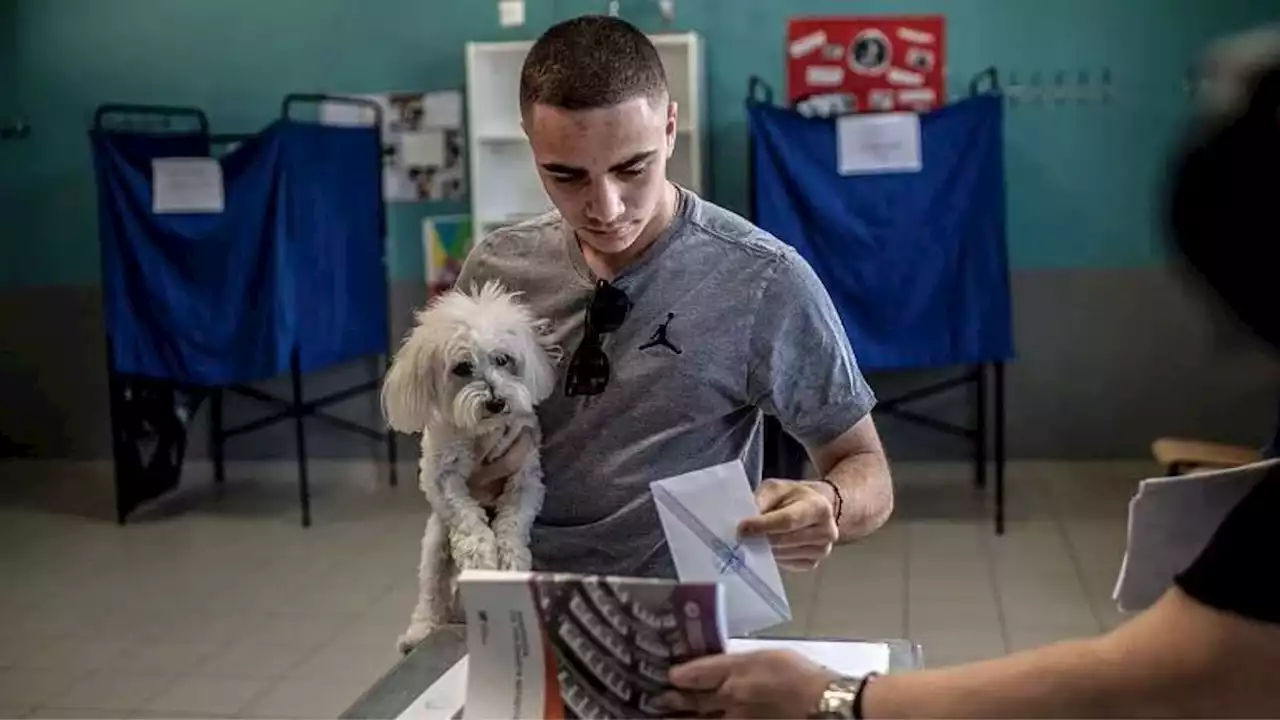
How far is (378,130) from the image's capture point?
5348mm

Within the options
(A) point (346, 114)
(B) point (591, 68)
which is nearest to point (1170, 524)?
(B) point (591, 68)

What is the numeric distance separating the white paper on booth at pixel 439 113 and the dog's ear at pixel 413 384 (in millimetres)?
3647

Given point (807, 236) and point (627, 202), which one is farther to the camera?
point (807, 236)

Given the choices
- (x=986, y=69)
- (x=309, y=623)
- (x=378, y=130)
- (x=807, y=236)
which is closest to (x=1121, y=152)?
(x=986, y=69)

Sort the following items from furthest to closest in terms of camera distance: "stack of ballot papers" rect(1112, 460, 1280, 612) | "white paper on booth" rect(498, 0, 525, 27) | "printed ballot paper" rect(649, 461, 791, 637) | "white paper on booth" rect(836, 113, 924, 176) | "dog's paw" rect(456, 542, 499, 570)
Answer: "white paper on booth" rect(498, 0, 525, 27) < "white paper on booth" rect(836, 113, 924, 176) < "dog's paw" rect(456, 542, 499, 570) < "printed ballot paper" rect(649, 461, 791, 637) < "stack of ballot papers" rect(1112, 460, 1280, 612)

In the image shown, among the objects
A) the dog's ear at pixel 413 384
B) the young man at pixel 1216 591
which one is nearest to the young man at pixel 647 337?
the dog's ear at pixel 413 384

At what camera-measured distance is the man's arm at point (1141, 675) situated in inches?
37.2

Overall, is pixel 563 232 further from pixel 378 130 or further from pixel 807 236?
pixel 378 130

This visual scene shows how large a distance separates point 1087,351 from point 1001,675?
4474 mm

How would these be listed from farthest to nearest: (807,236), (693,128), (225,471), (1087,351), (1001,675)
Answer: (225,471) → (1087,351) → (693,128) → (807,236) → (1001,675)

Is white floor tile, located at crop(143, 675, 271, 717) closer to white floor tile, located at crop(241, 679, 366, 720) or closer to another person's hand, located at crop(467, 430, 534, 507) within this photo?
white floor tile, located at crop(241, 679, 366, 720)

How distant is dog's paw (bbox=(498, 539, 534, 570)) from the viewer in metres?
1.74

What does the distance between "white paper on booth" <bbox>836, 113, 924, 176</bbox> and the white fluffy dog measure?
2711 mm

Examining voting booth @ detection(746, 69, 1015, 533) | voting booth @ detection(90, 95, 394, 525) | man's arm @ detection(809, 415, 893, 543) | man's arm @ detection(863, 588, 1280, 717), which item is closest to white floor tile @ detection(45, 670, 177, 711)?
voting booth @ detection(90, 95, 394, 525)
